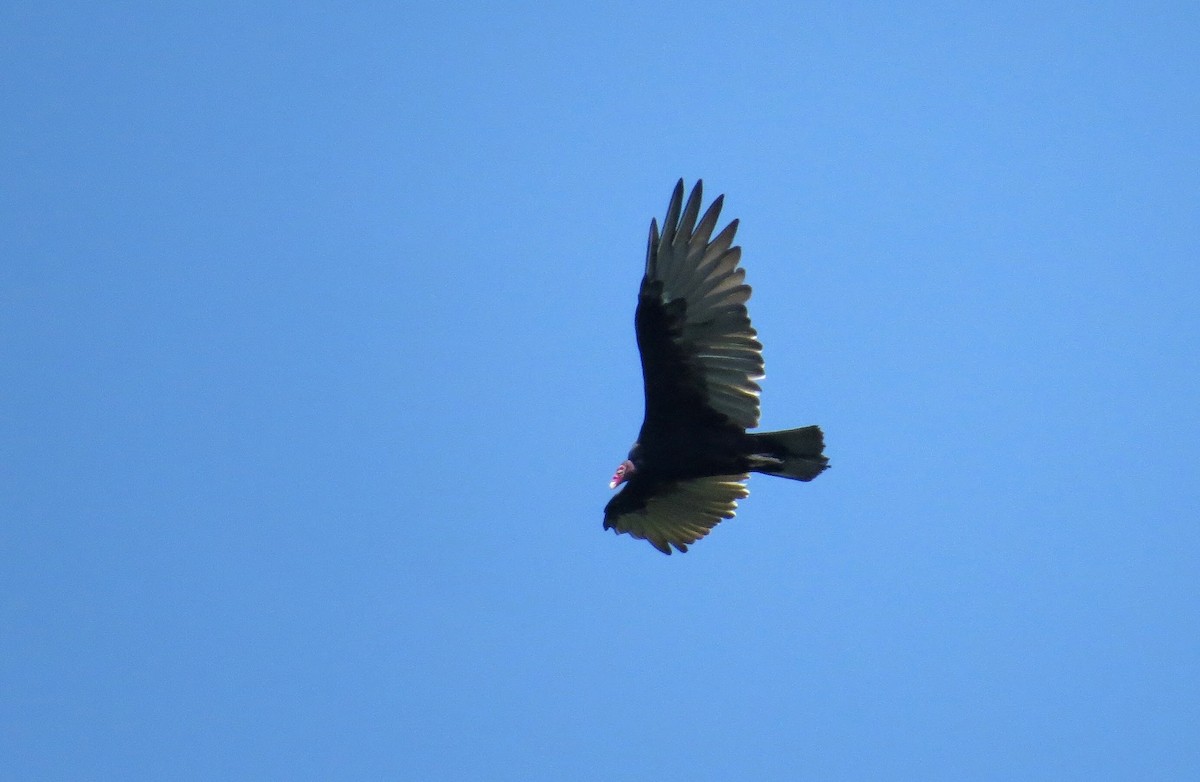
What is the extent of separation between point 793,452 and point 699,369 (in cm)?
83

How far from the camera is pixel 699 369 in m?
7.81

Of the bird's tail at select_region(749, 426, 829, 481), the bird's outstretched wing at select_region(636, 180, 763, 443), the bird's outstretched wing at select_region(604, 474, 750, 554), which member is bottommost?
the bird's tail at select_region(749, 426, 829, 481)

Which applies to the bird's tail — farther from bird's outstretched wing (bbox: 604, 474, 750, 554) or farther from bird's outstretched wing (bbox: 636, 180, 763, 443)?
Result: bird's outstretched wing (bbox: 604, 474, 750, 554)

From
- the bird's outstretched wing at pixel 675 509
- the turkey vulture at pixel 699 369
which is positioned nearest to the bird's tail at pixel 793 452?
the turkey vulture at pixel 699 369

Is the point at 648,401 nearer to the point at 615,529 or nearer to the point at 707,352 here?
the point at 707,352

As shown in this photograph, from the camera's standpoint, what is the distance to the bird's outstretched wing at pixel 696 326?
7.62 m

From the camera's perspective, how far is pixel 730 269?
7.63m

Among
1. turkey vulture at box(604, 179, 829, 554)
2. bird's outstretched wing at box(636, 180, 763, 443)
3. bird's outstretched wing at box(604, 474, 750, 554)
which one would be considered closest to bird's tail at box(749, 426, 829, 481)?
turkey vulture at box(604, 179, 829, 554)

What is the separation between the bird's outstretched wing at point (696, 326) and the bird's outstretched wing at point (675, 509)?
0.70m

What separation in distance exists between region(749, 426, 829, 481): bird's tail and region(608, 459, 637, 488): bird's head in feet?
2.90

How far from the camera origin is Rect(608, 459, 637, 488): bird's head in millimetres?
8002

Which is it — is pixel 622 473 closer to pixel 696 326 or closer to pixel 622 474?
pixel 622 474

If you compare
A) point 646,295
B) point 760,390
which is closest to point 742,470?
point 760,390

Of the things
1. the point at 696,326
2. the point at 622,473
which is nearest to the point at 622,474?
the point at 622,473
